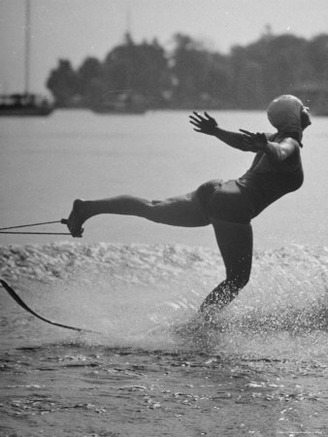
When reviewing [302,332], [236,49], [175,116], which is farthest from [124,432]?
[175,116]

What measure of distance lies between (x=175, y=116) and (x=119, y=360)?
496 cm

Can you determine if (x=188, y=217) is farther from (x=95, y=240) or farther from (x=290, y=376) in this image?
(x=95, y=240)

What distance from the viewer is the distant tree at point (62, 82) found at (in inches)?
347

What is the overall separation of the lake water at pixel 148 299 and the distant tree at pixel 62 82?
56 cm

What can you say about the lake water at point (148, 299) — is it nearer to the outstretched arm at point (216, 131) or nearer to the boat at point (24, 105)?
the boat at point (24, 105)

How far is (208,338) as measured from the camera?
5.83 metres

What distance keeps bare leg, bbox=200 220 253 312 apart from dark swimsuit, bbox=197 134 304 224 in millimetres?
54

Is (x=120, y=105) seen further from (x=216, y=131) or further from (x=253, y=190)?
(x=216, y=131)

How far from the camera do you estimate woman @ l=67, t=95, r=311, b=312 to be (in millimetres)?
5641

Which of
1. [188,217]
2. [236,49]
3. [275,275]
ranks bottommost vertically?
[275,275]

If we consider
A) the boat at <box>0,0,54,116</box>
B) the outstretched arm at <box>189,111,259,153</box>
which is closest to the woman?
the outstretched arm at <box>189,111,259,153</box>

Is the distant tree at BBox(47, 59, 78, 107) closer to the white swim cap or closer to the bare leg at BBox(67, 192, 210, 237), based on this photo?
the bare leg at BBox(67, 192, 210, 237)

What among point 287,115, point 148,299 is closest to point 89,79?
point 148,299

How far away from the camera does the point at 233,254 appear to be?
5762mm
